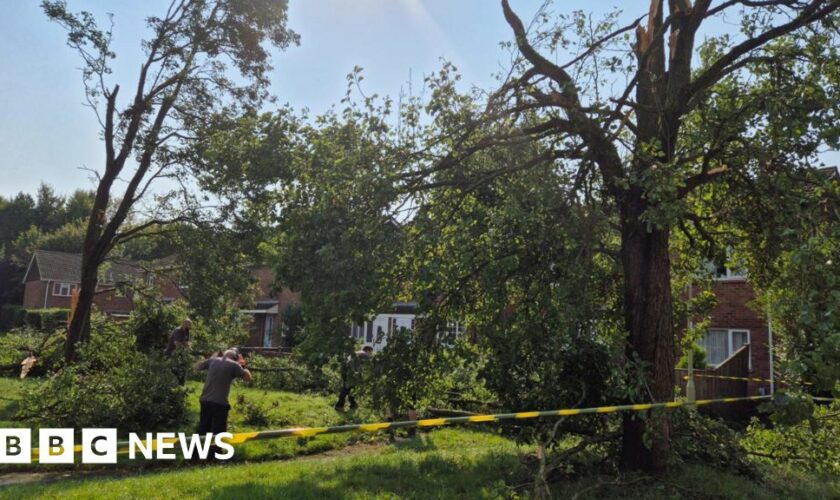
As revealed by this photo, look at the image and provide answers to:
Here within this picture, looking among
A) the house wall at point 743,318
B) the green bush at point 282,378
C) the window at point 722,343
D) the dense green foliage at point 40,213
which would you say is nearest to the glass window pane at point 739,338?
the window at point 722,343

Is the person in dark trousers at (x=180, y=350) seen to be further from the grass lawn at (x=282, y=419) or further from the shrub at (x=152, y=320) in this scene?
the shrub at (x=152, y=320)

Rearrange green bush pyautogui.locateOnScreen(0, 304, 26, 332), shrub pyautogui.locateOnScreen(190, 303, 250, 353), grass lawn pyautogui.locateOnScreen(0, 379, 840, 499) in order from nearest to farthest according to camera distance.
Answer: grass lawn pyautogui.locateOnScreen(0, 379, 840, 499)
shrub pyautogui.locateOnScreen(190, 303, 250, 353)
green bush pyautogui.locateOnScreen(0, 304, 26, 332)

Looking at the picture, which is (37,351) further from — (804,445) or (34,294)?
(34,294)

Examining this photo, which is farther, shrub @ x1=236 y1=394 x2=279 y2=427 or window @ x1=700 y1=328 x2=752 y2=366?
window @ x1=700 y1=328 x2=752 y2=366

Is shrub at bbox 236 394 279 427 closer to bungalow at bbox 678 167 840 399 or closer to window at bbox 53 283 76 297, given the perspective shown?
bungalow at bbox 678 167 840 399

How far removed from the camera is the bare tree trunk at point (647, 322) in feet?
24.7

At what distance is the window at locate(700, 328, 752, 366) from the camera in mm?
18297

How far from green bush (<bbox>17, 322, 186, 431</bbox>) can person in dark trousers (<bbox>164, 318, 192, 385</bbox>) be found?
0.69 meters

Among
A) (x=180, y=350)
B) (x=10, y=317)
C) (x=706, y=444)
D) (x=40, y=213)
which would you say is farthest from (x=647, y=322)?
(x=40, y=213)

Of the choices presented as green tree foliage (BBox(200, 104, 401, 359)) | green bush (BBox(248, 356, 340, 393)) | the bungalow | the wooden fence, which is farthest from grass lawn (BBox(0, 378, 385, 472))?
the bungalow

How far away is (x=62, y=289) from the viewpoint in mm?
51719

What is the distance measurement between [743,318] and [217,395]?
1584 centimetres

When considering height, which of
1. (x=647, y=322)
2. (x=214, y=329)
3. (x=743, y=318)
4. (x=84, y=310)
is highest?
(x=743, y=318)

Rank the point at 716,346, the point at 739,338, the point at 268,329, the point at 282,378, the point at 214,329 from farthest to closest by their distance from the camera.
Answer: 1. the point at 268,329
2. the point at 716,346
3. the point at 739,338
4. the point at 282,378
5. the point at 214,329
